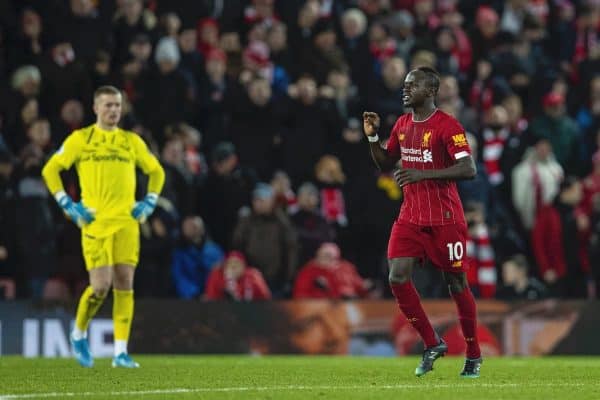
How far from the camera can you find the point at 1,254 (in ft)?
49.6

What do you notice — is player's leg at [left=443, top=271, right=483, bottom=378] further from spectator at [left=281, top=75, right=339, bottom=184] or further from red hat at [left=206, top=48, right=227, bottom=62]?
red hat at [left=206, top=48, right=227, bottom=62]

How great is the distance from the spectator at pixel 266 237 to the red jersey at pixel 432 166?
6297mm

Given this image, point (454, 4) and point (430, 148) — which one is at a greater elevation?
point (454, 4)

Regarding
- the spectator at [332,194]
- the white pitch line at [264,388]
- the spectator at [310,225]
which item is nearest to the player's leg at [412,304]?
the white pitch line at [264,388]

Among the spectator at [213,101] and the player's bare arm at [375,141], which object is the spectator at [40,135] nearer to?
the spectator at [213,101]

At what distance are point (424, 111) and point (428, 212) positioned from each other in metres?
0.73

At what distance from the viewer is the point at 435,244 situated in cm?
986

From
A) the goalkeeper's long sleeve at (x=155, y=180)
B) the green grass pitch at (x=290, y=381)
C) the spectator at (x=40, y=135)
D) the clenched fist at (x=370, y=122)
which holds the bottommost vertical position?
the green grass pitch at (x=290, y=381)

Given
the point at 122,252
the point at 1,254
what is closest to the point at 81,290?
the point at 1,254

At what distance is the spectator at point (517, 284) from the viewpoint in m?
16.9

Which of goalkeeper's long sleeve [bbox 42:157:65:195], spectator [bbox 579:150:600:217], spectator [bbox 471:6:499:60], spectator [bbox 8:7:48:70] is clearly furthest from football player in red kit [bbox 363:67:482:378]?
spectator [bbox 471:6:499:60]

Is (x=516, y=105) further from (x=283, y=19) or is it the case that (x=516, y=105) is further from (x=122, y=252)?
(x=122, y=252)

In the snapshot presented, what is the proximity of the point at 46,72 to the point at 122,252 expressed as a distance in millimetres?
5239

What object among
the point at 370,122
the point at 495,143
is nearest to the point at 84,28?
the point at 495,143
